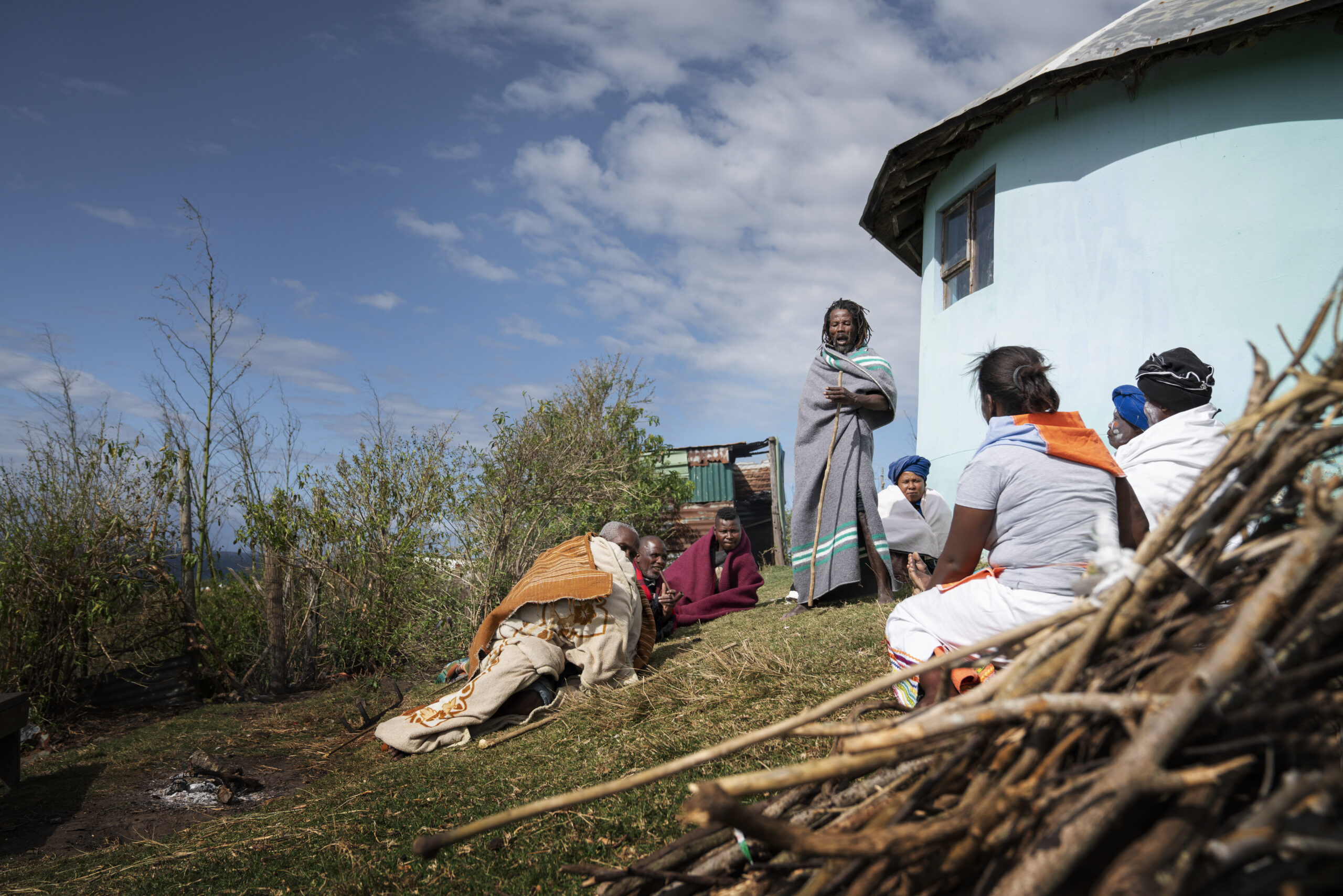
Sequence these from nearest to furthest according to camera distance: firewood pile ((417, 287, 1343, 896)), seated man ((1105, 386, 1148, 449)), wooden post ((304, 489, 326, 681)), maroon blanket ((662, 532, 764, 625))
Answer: firewood pile ((417, 287, 1343, 896)) → seated man ((1105, 386, 1148, 449)) → maroon blanket ((662, 532, 764, 625)) → wooden post ((304, 489, 326, 681))

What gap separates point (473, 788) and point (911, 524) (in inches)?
184

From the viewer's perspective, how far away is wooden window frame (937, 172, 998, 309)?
8.70 metres

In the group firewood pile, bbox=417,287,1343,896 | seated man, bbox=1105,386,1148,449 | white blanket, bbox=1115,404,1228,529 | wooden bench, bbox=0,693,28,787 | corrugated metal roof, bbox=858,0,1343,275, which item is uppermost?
corrugated metal roof, bbox=858,0,1343,275

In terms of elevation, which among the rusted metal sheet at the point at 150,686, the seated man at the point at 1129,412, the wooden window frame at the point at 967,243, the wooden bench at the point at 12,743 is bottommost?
the rusted metal sheet at the point at 150,686

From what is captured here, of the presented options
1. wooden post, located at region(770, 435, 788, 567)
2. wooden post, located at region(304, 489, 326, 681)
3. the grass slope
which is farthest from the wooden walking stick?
wooden post, located at region(770, 435, 788, 567)

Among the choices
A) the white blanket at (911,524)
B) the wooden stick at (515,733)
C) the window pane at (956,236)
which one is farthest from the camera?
the window pane at (956,236)

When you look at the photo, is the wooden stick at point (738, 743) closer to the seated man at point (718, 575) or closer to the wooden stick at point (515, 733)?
the wooden stick at point (515, 733)

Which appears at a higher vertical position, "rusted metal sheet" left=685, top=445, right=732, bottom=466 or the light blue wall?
the light blue wall

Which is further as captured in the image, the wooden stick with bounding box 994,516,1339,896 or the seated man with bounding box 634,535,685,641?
the seated man with bounding box 634,535,685,641

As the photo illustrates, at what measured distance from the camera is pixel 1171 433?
342 centimetres

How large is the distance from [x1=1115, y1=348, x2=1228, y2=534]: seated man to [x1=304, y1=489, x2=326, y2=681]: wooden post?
285 inches

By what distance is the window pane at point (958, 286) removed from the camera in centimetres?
913

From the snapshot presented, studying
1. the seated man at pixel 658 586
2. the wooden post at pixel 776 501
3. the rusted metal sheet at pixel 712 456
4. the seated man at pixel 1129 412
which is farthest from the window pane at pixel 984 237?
the rusted metal sheet at pixel 712 456

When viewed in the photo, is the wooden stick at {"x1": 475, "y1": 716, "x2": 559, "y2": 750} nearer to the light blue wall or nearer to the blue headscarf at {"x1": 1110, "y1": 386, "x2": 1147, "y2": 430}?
the blue headscarf at {"x1": 1110, "y1": 386, "x2": 1147, "y2": 430}
